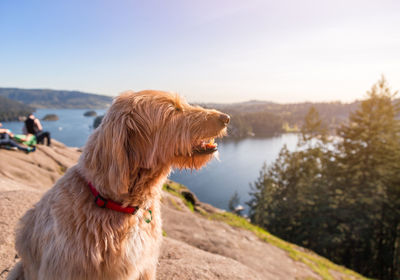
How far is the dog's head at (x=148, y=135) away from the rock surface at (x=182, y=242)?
2.61 m

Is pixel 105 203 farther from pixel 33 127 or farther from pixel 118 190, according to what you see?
pixel 33 127

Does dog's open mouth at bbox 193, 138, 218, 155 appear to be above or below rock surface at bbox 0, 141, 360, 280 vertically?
above

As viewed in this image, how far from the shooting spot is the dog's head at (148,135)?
211 cm

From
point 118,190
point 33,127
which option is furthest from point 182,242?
point 33,127

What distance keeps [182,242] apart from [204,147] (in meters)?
4.92

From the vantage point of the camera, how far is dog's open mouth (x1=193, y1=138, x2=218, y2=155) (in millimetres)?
2473

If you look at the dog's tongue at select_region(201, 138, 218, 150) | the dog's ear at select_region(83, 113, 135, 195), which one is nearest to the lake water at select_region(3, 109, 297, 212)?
the dog's tongue at select_region(201, 138, 218, 150)

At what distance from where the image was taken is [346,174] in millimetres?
24328

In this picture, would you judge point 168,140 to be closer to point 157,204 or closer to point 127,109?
point 127,109

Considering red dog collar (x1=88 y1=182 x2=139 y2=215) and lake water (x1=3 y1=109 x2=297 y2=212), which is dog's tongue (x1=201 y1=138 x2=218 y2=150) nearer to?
red dog collar (x1=88 y1=182 x2=139 y2=215)

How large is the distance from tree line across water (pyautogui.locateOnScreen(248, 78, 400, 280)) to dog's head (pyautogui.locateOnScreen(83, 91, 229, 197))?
24.7 m

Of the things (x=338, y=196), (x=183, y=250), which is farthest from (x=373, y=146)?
(x=183, y=250)

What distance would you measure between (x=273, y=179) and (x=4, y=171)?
37.8m

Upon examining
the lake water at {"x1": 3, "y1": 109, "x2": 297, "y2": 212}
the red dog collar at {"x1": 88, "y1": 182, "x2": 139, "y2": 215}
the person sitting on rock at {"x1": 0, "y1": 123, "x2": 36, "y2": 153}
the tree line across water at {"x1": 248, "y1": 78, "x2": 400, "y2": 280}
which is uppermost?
the red dog collar at {"x1": 88, "y1": 182, "x2": 139, "y2": 215}
